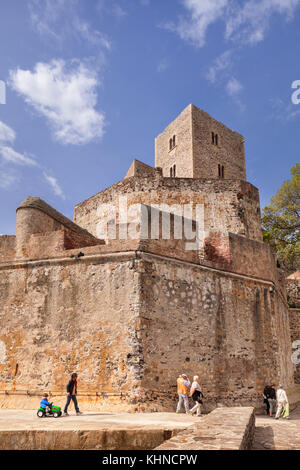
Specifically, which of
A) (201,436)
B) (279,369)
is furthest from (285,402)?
(201,436)

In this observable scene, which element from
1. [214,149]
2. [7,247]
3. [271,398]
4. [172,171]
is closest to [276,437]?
[271,398]

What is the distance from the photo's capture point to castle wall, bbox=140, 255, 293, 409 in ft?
33.3

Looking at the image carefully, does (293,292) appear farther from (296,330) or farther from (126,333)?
(126,333)

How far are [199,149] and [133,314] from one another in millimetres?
23657

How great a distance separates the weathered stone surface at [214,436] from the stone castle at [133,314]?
13.9 feet

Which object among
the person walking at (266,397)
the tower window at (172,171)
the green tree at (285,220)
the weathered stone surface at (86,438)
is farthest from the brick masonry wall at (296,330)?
the tower window at (172,171)

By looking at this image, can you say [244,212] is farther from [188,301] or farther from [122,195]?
[188,301]

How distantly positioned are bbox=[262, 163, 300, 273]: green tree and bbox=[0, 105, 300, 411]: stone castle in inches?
531

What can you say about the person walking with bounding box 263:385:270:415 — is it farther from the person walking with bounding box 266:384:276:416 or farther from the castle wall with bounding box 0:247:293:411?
the castle wall with bounding box 0:247:293:411

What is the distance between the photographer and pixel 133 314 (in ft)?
32.9

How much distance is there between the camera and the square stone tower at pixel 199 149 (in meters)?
31.5

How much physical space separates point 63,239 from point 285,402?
277 inches

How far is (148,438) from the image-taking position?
574 centimetres

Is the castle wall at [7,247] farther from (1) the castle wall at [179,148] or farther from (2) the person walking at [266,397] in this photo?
(1) the castle wall at [179,148]
